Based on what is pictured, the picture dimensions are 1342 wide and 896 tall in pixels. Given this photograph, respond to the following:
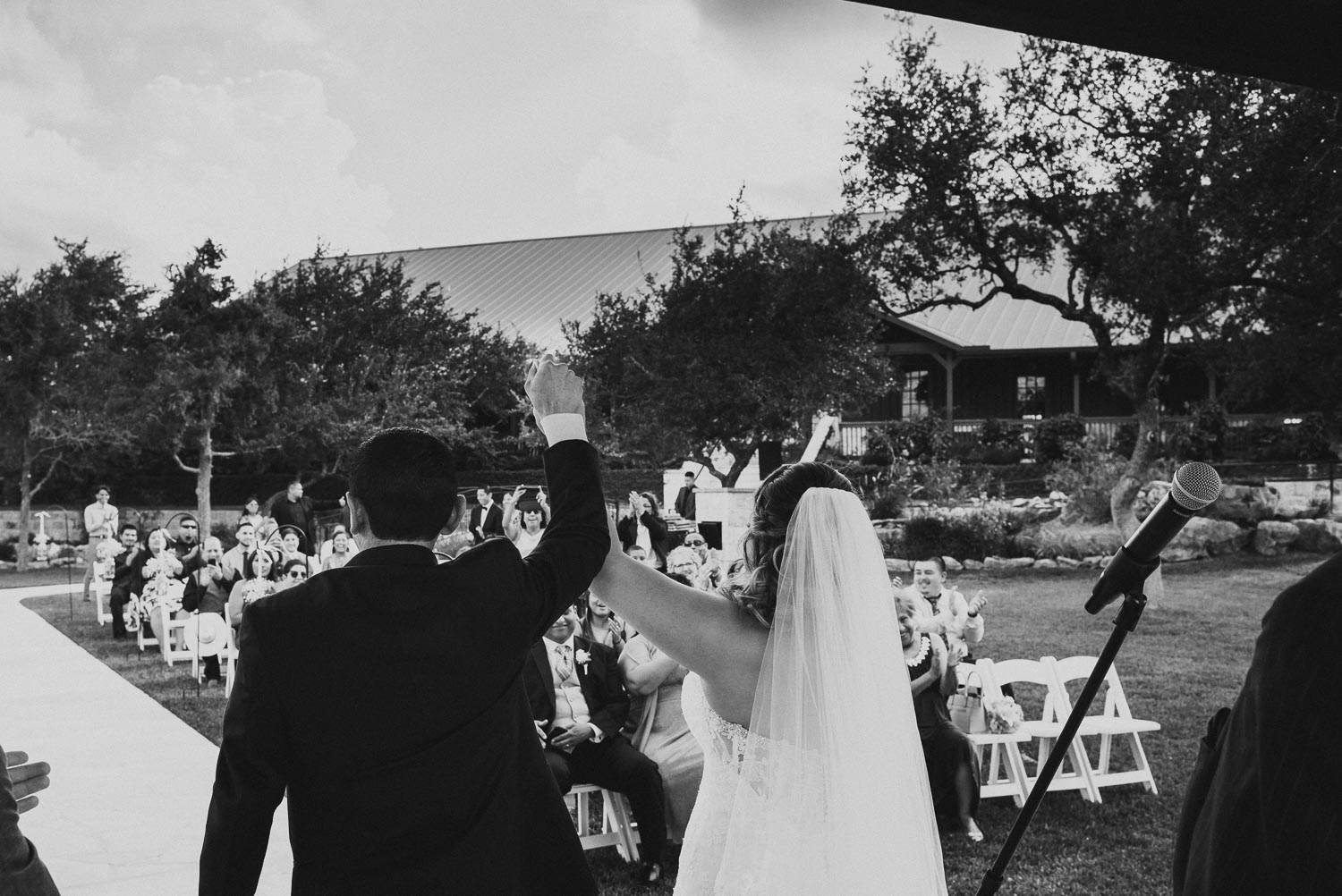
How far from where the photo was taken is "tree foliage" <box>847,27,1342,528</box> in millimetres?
14969

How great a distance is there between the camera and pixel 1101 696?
30.3 feet

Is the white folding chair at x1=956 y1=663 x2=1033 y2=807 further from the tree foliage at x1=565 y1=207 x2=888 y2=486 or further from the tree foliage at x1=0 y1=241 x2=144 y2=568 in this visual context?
the tree foliage at x1=0 y1=241 x2=144 y2=568

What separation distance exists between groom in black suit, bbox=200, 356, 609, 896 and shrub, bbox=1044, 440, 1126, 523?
1809 cm

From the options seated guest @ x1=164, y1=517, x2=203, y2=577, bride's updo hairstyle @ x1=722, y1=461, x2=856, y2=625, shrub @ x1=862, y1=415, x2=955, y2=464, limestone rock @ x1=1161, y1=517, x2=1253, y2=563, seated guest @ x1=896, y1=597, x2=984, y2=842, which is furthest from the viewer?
shrub @ x1=862, y1=415, x2=955, y2=464

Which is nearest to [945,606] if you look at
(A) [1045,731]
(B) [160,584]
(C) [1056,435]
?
(A) [1045,731]

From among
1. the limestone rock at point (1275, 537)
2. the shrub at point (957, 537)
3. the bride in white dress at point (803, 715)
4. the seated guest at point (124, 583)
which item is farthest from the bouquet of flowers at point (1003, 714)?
the limestone rock at point (1275, 537)

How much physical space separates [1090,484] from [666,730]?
15.0 metres

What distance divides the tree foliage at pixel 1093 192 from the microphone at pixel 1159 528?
1399 centimetres

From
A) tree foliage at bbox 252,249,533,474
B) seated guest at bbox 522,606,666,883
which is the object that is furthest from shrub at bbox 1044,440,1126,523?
tree foliage at bbox 252,249,533,474

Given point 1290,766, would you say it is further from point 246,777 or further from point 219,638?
point 219,638

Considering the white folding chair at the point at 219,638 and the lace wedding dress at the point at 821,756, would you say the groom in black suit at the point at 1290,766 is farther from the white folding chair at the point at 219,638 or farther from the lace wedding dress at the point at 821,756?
the white folding chair at the point at 219,638

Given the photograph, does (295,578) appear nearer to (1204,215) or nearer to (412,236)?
(1204,215)

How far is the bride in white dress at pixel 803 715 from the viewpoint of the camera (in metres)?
2.81

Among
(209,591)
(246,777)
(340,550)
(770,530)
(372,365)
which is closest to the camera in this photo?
(246,777)
